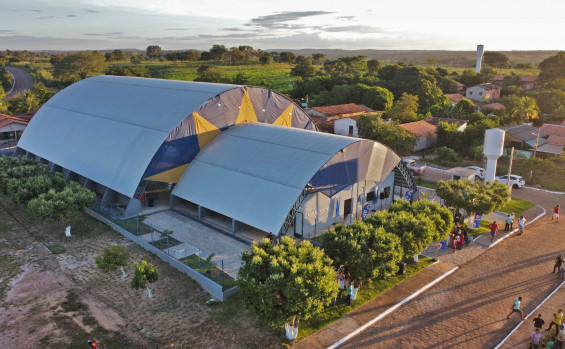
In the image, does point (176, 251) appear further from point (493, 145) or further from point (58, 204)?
point (493, 145)

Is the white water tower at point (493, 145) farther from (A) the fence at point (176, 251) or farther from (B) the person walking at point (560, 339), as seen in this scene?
(A) the fence at point (176, 251)

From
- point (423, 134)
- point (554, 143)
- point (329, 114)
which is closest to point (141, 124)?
point (329, 114)

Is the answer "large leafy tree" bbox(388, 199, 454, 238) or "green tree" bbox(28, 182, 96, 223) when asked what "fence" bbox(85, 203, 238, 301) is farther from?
"large leafy tree" bbox(388, 199, 454, 238)

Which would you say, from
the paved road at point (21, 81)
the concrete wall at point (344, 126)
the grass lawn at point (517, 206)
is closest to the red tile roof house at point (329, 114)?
the concrete wall at point (344, 126)

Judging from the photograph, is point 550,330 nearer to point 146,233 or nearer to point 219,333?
point 219,333

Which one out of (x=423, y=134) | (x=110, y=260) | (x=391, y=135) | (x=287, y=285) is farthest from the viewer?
(x=423, y=134)

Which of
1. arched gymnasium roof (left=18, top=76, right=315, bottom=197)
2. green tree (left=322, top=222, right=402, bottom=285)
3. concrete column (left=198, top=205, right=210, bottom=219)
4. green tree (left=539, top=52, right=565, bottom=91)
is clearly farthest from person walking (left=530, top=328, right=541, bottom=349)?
green tree (left=539, top=52, right=565, bottom=91)
